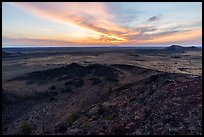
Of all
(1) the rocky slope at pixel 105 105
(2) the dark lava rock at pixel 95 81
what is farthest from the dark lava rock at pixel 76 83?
(2) the dark lava rock at pixel 95 81

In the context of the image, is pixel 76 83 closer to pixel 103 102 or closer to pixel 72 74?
pixel 72 74

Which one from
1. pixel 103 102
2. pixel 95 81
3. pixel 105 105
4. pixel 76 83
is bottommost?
pixel 76 83

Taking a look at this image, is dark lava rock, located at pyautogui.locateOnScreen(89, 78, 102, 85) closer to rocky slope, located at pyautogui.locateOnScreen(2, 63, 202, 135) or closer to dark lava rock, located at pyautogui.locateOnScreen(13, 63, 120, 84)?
rocky slope, located at pyautogui.locateOnScreen(2, 63, 202, 135)

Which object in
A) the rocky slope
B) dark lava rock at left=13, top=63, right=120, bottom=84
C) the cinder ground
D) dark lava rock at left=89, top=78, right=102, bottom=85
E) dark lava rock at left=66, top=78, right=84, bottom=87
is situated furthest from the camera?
dark lava rock at left=13, top=63, right=120, bottom=84

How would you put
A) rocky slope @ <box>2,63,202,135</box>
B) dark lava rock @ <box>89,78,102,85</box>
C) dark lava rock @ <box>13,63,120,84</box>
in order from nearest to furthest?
rocky slope @ <box>2,63,202,135</box> → dark lava rock @ <box>89,78,102,85</box> → dark lava rock @ <box>13,63,120,84</box>

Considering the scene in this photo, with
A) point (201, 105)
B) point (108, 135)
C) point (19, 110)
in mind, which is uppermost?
point (201, 105)

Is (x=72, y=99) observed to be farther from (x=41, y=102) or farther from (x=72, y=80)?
(x=72, y=80)

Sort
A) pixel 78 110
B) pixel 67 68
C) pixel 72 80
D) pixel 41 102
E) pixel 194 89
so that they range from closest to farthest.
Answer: pixel 194 89 → pixel 78 110 → pixel 41 102 → pixel 72 80 → pixel 67 68

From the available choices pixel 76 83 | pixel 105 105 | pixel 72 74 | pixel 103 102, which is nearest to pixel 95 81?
pixel 76 83

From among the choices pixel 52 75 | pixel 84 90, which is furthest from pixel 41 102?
pixel 52 75

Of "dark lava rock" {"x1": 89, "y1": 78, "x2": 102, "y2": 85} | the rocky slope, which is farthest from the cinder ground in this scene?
"dark lava rock" {"x1": 89, "y1": 78, "x2": 102, "y2": 85}

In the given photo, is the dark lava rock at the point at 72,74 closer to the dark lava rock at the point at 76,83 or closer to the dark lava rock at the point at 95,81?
the dark lava rock at the point at 95,81
